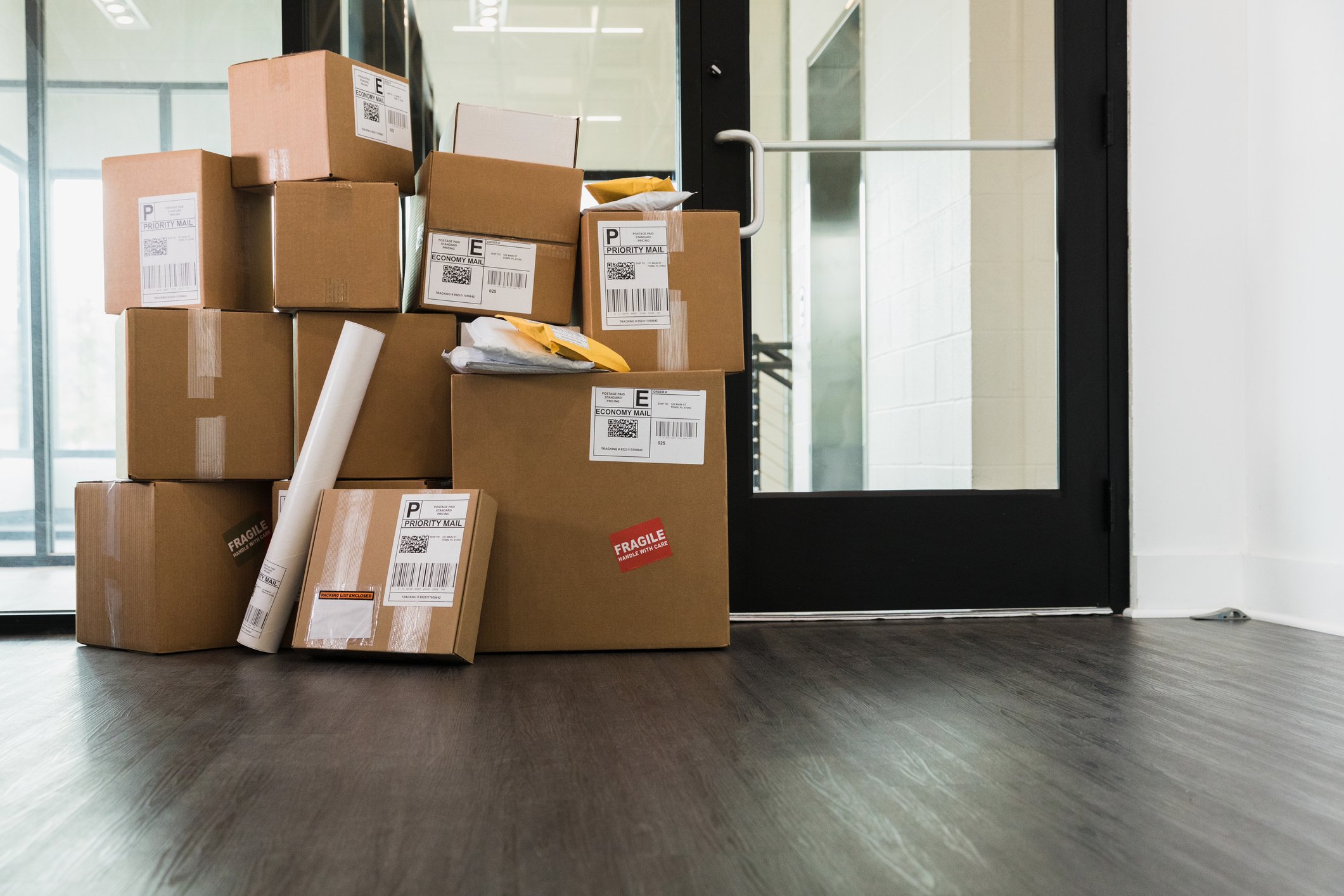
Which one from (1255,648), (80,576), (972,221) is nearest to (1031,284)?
(972,221)

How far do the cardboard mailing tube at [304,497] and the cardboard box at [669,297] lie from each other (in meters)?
0.46

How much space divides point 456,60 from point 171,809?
1.78m

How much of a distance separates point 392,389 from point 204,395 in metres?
0.35

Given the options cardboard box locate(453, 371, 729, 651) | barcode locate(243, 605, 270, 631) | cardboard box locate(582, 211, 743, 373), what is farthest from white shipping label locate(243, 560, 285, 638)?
cardboard box locate(582, 211, 743, 373)

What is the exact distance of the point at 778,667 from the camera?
1.61 metres

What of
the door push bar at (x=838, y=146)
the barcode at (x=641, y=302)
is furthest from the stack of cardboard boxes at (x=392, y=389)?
the door push bar at (x=838, y=146)

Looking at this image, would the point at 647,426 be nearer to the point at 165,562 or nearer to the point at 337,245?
the point at 337,245

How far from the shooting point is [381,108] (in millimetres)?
1894

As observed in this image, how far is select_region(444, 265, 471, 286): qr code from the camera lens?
1.83 m

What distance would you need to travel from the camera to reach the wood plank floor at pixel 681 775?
30.8 inches

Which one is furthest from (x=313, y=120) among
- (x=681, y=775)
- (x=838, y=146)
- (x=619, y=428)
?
(x=681, y=775)

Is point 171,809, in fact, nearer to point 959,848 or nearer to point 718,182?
point 959,848

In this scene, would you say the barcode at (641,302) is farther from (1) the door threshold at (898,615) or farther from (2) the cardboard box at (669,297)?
(1) the door threshold at (898,615)

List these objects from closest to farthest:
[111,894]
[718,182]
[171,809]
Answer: [111,894] → [171,809] → [718,182]
